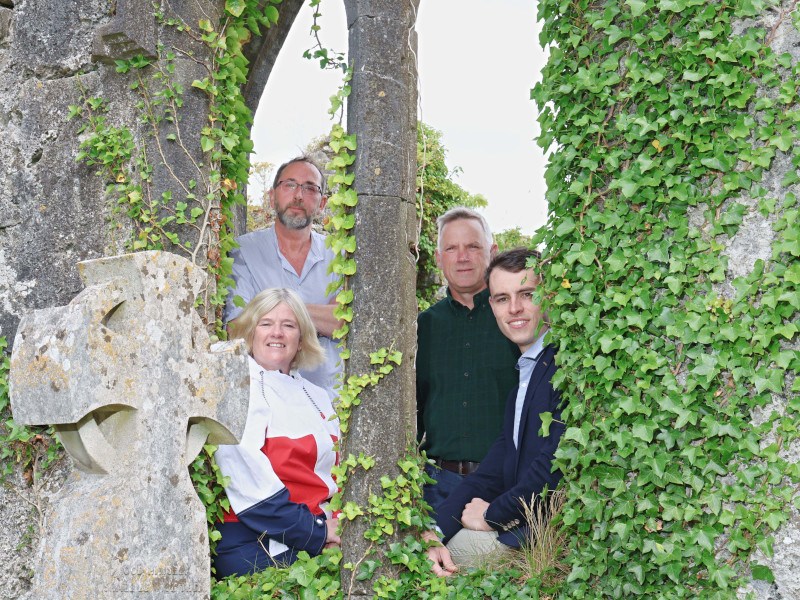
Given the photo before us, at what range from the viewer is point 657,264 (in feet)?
12.6

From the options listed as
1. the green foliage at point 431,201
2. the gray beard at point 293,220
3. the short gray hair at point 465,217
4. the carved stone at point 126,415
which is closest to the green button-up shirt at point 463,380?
the short gray hair at point 465,217

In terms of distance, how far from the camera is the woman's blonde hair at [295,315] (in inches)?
194

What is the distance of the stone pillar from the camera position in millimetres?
4375

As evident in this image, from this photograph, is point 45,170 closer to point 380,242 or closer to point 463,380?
point 380,242

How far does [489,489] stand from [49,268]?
2.59 m

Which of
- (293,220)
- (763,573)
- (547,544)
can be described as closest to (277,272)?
(293,220)

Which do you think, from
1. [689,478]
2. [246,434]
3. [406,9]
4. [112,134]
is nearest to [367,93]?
[406,9]

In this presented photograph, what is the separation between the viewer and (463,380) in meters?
5.08

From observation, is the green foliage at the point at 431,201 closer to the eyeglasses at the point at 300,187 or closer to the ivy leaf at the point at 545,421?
the eyeglasses at the point at 300,187

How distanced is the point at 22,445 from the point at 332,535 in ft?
5.72

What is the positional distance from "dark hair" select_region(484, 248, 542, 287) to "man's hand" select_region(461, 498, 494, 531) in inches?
45.7

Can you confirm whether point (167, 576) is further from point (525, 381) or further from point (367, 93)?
point (367, 93)

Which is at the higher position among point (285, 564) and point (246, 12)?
point (246, 12)

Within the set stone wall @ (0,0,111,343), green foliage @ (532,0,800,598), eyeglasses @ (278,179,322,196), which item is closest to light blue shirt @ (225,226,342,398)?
eyeglasses @ (278,179,322,196)
